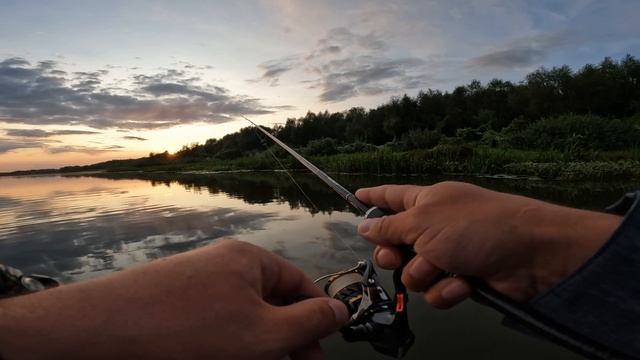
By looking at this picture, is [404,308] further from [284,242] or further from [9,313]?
[284,242]

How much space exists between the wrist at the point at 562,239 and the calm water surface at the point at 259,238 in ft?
9.68

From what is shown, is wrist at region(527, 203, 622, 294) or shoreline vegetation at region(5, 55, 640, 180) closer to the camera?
wrist at region(527, 203, 622, 294)

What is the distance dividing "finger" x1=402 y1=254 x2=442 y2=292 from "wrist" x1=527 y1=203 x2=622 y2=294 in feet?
1.03

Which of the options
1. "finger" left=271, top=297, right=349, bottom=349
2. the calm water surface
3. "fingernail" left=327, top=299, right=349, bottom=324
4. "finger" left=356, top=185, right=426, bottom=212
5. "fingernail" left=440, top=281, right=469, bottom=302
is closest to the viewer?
"finger" left=271, top=297, right=349, bottom=349

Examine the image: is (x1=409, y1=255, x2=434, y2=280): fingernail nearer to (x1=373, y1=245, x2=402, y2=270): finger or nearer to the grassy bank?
(x1=373, y1=245, x2=402, y2=270): finger

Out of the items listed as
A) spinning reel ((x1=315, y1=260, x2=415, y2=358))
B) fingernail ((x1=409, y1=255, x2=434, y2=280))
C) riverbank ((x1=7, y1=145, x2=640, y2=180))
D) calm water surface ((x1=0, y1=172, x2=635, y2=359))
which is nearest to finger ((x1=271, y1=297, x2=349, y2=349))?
fingernail ((x1=409, y1=255, x2=434, y2=280))

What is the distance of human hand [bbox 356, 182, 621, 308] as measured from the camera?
3.54ft

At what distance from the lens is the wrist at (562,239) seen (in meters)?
1.04

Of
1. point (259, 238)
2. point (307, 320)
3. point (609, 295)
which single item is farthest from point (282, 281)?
point (259, 238)

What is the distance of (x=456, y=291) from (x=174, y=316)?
90 cm

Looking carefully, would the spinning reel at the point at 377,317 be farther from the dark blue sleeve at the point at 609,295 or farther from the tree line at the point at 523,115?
the tree line at the point at 523,115

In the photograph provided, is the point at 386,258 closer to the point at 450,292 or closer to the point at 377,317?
the point at 450,292

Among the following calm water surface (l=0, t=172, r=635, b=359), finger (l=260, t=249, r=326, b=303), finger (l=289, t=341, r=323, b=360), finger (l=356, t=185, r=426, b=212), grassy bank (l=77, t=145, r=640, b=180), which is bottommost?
calm water surface (l=0, t=172, r=635, b=359)

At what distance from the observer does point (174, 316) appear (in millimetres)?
796
